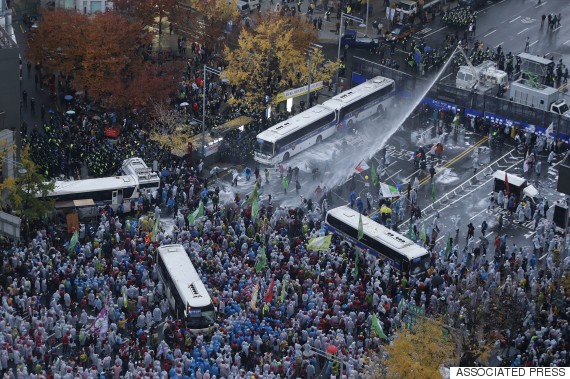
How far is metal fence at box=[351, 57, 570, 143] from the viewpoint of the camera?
97.3 m

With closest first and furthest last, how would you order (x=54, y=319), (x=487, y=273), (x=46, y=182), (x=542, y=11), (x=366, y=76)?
(x=54, y=319)
(x=487, y=273)
(x=46, y=182)
(x=366, y=76)
(x=542, y=11)

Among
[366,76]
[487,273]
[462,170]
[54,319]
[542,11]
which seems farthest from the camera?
[542,11]

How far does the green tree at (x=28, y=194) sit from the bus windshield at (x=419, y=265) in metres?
21.7

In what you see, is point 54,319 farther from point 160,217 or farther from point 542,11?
point 542,11

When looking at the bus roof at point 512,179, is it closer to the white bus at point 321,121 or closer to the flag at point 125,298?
the white bus at point 321,121

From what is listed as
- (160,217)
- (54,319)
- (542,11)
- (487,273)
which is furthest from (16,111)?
(542,11)

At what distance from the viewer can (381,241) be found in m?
81.5

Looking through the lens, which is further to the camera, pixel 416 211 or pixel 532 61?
pixel 532 61

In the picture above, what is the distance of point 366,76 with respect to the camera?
345ft

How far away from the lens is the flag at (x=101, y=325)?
7200 cm

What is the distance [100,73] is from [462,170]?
26.1 m

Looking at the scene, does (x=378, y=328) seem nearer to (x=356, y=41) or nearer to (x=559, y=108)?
(x=559, y=108)

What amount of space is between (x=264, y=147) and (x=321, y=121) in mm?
5651

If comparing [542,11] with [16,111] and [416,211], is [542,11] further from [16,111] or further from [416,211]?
[16,111]
